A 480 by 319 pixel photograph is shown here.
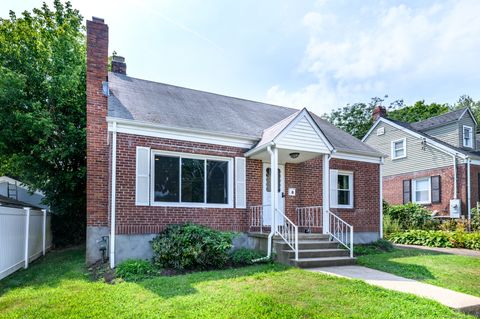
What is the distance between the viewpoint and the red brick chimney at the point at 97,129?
922 cm

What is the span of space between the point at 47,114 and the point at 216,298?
1016 centimetres

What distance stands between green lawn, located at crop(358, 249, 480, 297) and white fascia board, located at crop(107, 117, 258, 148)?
15.9 ft

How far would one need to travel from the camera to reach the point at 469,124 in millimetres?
18797

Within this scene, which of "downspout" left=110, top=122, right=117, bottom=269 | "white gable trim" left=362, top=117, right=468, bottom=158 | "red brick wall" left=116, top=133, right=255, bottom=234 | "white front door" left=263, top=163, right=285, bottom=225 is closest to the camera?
"downspout" left=110, top=122, right=117, bottom=269

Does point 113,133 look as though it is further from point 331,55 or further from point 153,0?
point 331,55

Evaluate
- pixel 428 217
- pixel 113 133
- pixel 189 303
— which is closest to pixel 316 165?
pixel 113 133

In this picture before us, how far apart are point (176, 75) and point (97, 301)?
12057mm

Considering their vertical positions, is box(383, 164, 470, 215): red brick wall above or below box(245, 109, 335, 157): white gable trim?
below

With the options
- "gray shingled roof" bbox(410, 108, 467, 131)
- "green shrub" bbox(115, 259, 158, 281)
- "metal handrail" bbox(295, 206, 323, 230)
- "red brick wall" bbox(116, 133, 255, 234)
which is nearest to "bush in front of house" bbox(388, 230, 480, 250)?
"metal handrail" bbox(295, 206, 323, 230)

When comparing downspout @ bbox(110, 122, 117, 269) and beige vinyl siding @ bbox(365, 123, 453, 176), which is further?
beige vinyl siding @ bbox(365, 123, 453, 176)

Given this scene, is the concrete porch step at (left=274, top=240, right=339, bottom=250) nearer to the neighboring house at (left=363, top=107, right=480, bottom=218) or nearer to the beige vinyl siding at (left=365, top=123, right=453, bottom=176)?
the neighboring house at (left=363, top=107, right=480, bottom=218)

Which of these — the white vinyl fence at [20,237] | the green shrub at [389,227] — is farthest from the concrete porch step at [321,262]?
the green shrub at [389,227]

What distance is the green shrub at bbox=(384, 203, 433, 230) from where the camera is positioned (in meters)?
16.4

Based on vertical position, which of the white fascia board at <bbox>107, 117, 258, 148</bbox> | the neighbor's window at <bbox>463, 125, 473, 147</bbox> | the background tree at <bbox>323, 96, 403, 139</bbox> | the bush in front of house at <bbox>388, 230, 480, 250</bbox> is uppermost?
the background tree at <bbox>323, 96, 403, 139</bbox>
